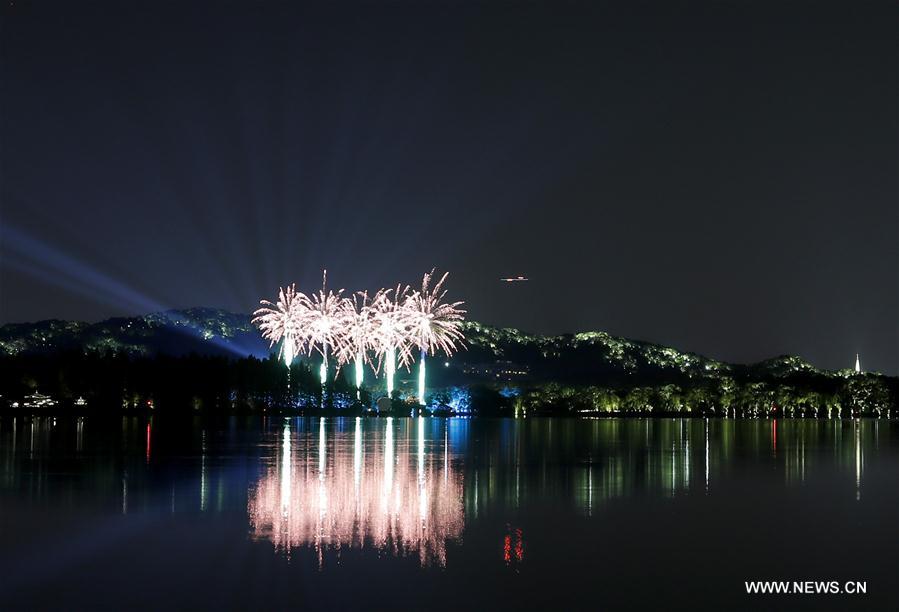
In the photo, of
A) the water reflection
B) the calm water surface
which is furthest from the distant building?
the water reflection

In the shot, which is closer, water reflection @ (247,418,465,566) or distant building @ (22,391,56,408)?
water reflection @ (247,418,465,566)

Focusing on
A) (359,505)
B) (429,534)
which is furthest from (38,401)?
(429,534)

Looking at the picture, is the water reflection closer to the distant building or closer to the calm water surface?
the calm water surface

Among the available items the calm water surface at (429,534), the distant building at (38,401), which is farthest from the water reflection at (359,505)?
the distant building at (38,401)

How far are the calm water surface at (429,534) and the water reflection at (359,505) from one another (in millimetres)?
83

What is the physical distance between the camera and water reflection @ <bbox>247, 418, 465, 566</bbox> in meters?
23.9

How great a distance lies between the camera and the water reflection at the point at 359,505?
23.9 m

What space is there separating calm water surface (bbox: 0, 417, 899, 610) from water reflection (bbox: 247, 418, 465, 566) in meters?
0.08

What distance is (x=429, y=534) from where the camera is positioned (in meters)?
25.2

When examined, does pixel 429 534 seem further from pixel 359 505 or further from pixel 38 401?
pixel 38 401

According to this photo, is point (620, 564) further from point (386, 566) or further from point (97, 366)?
point (97, 366)

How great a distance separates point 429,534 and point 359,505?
16.2ft

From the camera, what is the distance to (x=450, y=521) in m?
27.4

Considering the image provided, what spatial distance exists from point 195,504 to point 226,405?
113281mm
